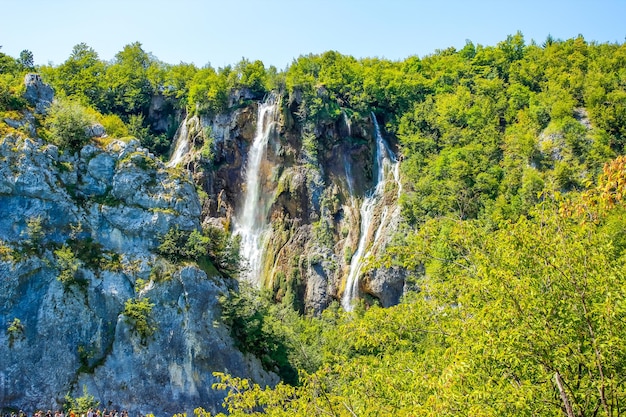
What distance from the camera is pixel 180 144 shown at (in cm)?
4547

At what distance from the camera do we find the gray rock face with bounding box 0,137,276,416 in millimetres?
21750

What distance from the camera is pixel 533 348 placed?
241 inches

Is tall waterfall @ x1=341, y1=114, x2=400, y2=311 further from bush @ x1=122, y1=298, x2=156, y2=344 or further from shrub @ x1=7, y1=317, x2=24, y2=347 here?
shrub @ x1=7, y1=317, x2=24, y2=347

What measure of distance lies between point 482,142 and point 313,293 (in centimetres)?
1796

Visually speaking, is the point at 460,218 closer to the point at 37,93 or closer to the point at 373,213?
the point at 37,93

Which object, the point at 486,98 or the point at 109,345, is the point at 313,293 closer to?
the point at 109,345

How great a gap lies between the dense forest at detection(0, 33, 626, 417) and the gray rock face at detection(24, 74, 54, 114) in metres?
0.45

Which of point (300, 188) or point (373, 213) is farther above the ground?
point (300, 188)

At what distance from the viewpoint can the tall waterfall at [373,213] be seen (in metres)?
36.6

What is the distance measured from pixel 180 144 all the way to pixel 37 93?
57.5ft

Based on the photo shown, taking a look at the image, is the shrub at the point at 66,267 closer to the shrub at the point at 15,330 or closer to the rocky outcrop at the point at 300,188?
the shrub at the point at 15,330

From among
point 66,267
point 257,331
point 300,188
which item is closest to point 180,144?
point 300,188

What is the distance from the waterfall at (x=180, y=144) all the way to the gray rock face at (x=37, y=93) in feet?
49.5

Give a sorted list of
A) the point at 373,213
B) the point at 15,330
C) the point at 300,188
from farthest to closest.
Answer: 1. the point at 300,188
2. the point at 373,213
3. the point at 15,330
